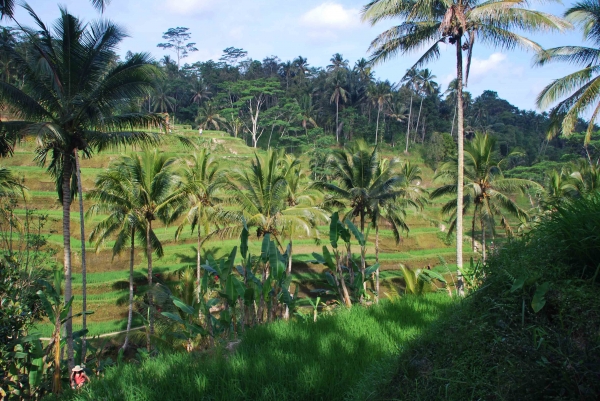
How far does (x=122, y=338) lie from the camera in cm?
1920

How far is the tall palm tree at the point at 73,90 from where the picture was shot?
486 inches

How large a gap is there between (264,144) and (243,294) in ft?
194

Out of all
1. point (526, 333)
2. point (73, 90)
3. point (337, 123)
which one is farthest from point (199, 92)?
point (526, 333)

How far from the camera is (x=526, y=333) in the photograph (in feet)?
9.78

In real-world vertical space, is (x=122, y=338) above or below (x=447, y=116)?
below

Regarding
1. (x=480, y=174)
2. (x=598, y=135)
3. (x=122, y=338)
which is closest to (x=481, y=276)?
(x=122, y=338)

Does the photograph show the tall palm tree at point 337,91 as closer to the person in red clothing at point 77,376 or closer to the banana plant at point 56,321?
the banana plant at point 56,321

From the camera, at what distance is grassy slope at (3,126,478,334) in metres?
22.4

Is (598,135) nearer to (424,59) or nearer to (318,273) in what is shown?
(318,273)

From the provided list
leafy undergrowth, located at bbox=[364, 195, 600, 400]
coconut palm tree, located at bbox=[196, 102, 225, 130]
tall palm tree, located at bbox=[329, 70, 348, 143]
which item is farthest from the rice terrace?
tall palm tree, located at bbox=[329, 70, 348, 143]

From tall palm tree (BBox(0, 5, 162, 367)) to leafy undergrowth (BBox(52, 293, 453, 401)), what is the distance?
8912mm

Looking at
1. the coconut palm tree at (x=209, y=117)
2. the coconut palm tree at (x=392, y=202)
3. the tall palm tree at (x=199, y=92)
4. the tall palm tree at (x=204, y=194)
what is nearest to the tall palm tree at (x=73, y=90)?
the tall palm tree at (x=204, y=194)

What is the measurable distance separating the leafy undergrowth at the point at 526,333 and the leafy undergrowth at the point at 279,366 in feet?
2.04

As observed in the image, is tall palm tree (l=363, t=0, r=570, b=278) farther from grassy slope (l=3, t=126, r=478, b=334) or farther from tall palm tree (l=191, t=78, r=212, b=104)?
tall palm tree (l=191, t=78, r=212, b=104)
